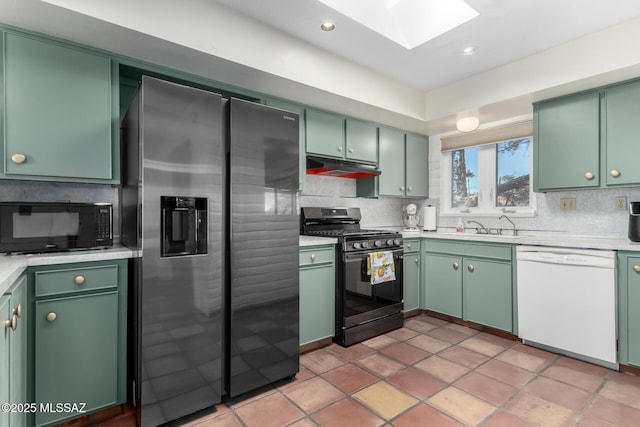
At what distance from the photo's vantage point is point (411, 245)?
346cm

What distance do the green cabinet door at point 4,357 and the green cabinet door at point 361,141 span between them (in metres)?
2.69

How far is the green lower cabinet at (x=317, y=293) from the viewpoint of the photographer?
2551mm

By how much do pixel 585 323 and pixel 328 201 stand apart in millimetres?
2397

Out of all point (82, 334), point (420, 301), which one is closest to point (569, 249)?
point (420, 301)

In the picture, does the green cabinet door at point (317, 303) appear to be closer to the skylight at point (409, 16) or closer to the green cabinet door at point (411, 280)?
the green cabinet door at point (411, 280)

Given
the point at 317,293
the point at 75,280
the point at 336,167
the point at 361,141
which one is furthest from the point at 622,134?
the point at 75,280

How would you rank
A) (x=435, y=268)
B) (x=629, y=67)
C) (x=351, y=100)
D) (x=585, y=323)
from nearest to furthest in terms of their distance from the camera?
1. (x=629, y=67)
2. (x=585, y=323)
3. (x=351, y=100)
4. (x=435, y=268)

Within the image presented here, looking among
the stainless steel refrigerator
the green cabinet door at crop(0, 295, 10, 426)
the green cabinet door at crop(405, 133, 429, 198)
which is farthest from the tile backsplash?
the green cabinet door at crop(0, 295, 10, 426)

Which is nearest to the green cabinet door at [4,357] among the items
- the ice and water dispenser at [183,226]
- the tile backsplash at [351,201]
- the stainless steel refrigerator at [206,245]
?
the stainless steel refrigerator at [206,245]

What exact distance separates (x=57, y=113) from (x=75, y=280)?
955 mm

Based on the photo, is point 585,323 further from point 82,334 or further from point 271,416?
point 82,334

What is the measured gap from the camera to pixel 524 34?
2408mm

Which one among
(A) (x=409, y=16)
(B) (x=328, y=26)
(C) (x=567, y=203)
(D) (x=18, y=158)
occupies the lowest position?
(C) (x=567, y=203)

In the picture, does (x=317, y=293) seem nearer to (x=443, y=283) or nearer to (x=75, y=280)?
(x=443, y=283)
